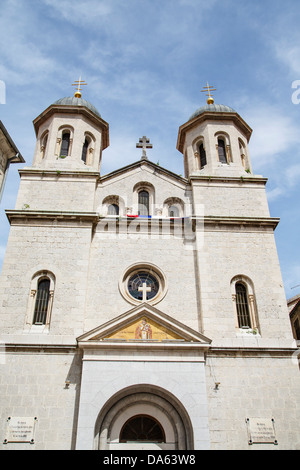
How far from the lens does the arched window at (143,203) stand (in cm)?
1720

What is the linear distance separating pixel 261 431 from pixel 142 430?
3.50m

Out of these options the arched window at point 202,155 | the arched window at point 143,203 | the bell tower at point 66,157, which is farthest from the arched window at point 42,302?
the arched window at point 202,155

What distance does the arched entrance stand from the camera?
11914 mm

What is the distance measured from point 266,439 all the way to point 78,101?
1606cm

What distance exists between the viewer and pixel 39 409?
12.0 meters

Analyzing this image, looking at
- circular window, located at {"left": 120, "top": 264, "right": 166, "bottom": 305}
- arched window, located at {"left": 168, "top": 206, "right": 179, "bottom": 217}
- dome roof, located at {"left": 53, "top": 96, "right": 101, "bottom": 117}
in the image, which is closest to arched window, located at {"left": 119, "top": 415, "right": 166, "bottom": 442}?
circular window, located at {"left": 120, "top": 264, "right": 166, "bottom": 305}

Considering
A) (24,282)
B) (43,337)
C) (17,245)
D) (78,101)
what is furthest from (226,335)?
(78,101)

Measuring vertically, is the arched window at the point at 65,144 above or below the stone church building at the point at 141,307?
above

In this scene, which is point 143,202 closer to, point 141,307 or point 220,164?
point 220,164

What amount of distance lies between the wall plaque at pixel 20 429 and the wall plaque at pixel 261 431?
626cm

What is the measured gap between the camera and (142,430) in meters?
12.3

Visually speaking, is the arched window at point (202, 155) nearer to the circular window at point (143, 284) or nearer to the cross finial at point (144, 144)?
the cross finial at point (144, 144)

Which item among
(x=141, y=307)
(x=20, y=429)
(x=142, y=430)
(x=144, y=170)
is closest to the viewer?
(x=20, y=429)

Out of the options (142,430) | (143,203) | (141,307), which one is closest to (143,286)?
(141,307)
